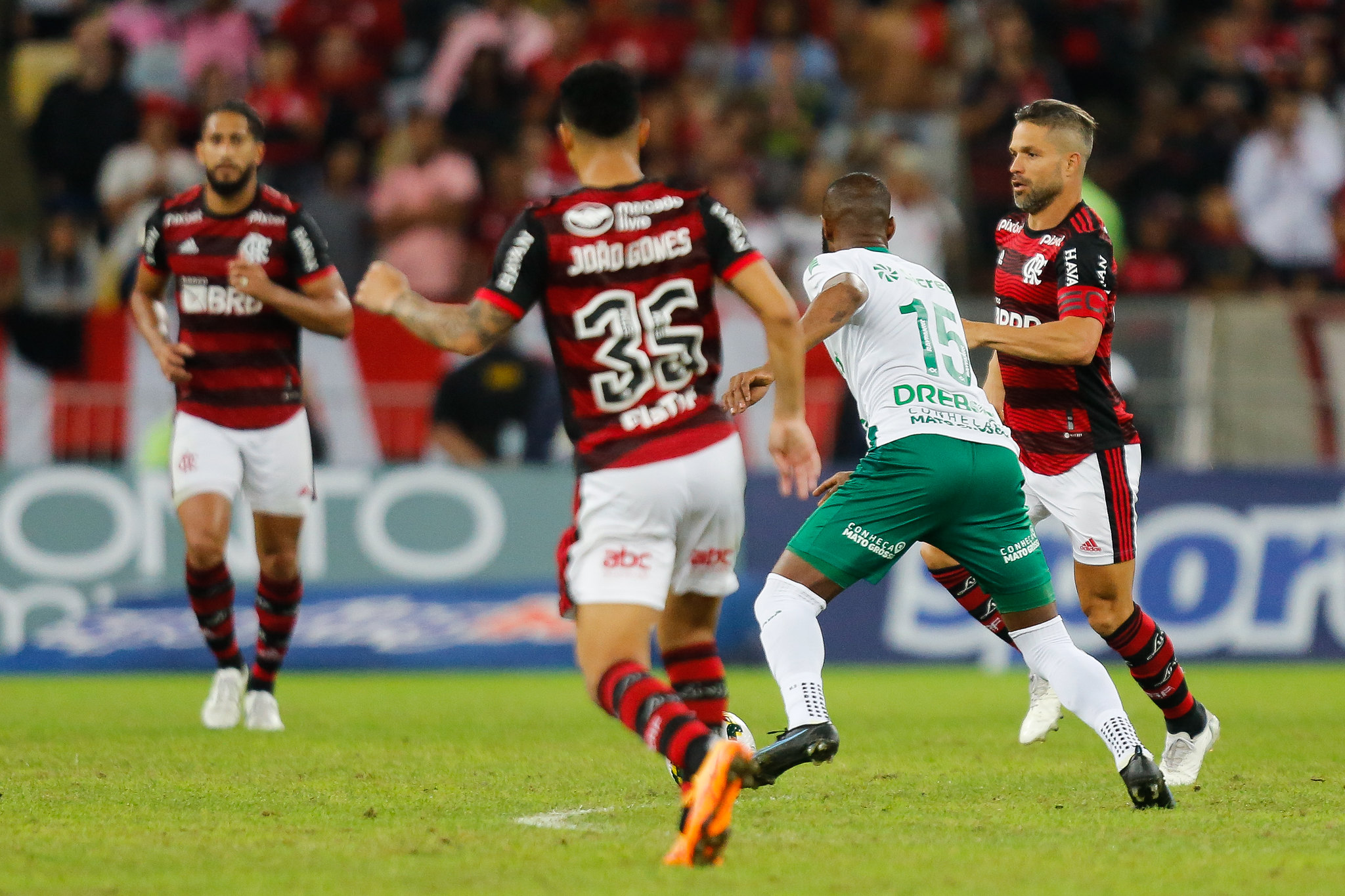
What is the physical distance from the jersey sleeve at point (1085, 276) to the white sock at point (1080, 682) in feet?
4.03

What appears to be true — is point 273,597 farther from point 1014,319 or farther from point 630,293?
point 630,293

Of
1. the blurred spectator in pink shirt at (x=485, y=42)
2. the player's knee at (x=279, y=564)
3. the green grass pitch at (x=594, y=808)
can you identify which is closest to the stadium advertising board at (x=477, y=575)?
the green grass pitch at (x=594, y=808)

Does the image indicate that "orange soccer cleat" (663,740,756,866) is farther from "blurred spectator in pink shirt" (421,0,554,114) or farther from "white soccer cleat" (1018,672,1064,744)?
"blurred spectator in pink shirt" (421,0,554,114)

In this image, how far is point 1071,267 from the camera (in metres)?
7.11

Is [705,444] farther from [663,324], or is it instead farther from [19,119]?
[19,119]

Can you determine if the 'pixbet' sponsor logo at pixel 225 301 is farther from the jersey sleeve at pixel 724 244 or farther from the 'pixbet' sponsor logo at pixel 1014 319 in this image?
the jersey sleeve at pixel 724 244

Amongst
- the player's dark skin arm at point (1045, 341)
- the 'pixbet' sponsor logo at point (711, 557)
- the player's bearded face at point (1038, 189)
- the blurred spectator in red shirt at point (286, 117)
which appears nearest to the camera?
the 'pixbet' sponsor logo at point (711, 557)

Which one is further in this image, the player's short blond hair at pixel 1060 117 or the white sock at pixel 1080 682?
the player's short blond hair at pixel 1060 117

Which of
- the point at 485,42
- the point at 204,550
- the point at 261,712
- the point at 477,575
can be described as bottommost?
the point at 477,575

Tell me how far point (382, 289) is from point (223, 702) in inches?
181

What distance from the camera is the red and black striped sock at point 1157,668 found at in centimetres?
725

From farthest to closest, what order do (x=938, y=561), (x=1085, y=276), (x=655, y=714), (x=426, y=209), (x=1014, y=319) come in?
1. (x=426, y=209)
2. (x=938, y=561)
3. (x=1014, y=319)
4. (x=1085, y=276)
5. (x=655, y=714)

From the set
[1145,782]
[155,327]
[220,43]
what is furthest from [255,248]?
[220,43]

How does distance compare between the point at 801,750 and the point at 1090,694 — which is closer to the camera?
the point at 801,750
